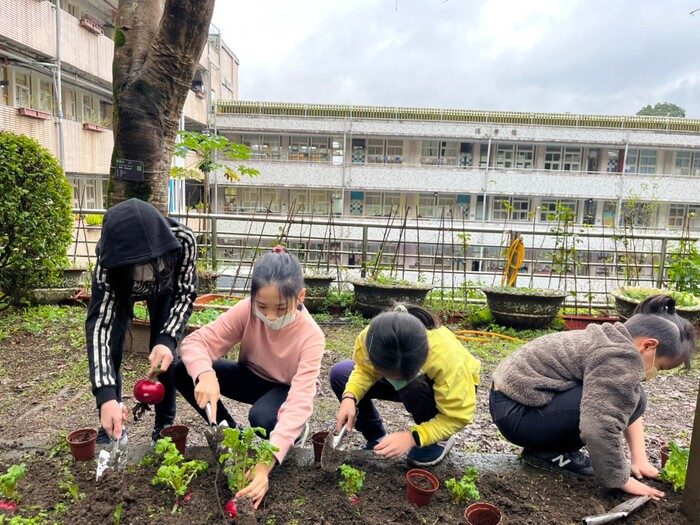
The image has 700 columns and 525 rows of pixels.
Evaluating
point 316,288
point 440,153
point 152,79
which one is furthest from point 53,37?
point 440,153

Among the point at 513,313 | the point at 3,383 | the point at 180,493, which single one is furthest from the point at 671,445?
the point at 3,383

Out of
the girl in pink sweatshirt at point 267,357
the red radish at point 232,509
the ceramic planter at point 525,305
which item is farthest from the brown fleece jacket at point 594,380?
the ceramic planter at point 525,305

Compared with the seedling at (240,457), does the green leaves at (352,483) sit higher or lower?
lower

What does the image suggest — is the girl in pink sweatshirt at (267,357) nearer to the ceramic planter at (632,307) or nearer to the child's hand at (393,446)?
the child's hand at (393,446)

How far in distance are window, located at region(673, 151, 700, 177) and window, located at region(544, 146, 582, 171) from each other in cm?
419

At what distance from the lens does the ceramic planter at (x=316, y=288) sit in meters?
5.34

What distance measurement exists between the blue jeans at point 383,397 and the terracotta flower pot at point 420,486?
0.28 meters

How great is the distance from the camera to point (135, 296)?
200 centimetres

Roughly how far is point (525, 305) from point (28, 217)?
16.5 feet

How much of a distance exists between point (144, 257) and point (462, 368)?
124cm

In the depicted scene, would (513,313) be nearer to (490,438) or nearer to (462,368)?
(490,438)

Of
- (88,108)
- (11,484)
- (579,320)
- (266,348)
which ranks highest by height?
(88,108)

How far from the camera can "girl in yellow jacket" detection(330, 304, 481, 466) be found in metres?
1.57

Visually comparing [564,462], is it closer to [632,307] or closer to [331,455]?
[331,455]
